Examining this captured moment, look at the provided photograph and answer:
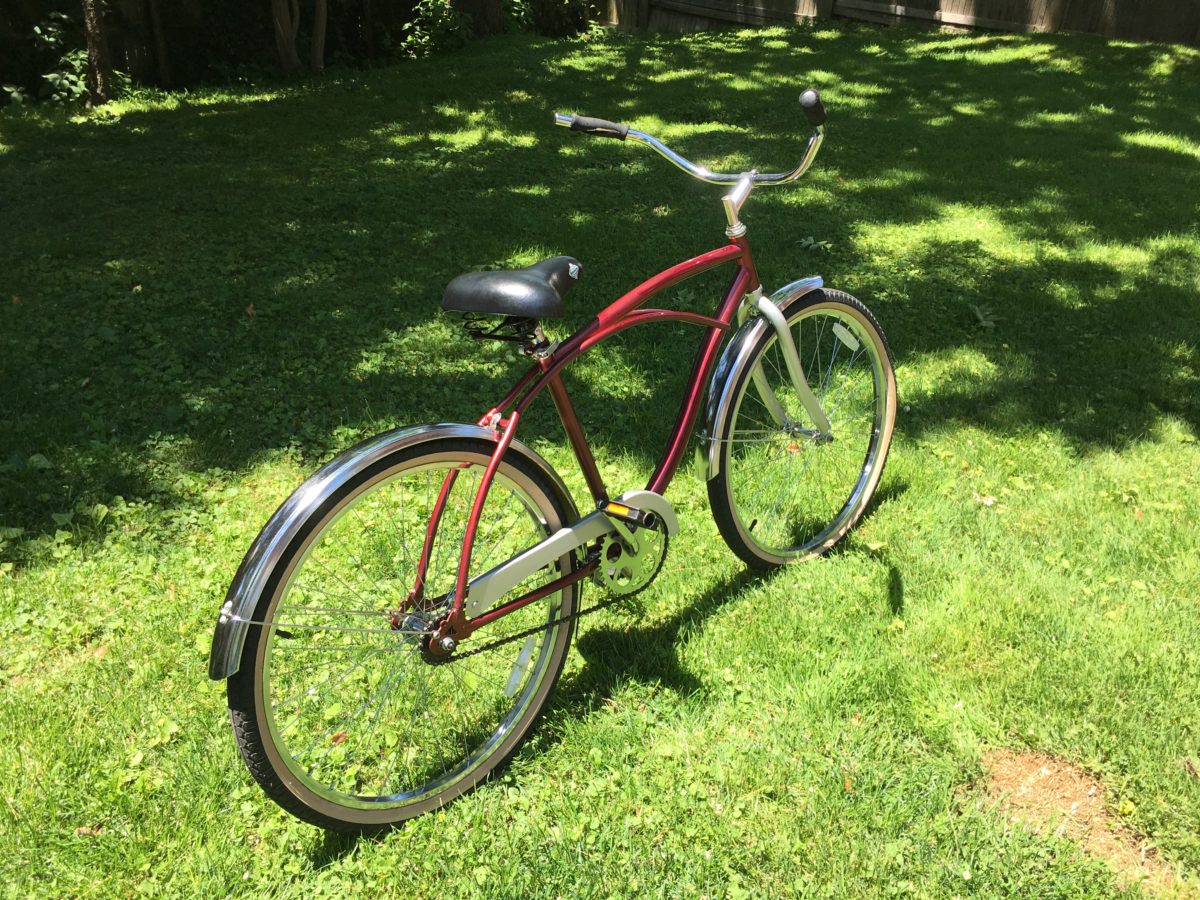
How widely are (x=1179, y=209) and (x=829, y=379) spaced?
4336mm

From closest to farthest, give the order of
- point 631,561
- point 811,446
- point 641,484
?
1. point 631,561
2. point 811,446
3. point 641,484

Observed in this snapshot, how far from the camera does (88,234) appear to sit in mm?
5551

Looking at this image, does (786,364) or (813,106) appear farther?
(786,364)

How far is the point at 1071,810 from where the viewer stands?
2264 millimetres

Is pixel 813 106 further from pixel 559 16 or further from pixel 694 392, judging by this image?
pixel 559 16

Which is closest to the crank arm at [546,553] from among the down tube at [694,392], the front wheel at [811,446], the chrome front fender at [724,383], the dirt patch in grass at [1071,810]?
the down tube at [694,392]

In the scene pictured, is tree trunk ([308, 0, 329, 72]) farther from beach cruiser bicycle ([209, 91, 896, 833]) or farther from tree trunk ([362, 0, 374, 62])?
beach cruiser bicycle ([209, 91, 896, 833])

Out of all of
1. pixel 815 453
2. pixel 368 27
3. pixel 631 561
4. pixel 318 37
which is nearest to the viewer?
pixel 631 561

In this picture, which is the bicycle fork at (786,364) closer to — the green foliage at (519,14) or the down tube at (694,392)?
the down tube at (694,392)

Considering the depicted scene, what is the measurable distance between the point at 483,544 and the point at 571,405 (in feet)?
2.37

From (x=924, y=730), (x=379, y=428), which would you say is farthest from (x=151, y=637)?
(x=924, y=730)

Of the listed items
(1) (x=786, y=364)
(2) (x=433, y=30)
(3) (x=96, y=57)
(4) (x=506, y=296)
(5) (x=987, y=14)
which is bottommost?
(1) (x=786, y=364)

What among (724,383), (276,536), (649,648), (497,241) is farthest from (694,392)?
(497,241)

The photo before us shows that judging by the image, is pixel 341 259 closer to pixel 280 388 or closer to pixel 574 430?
pixel 280 388
